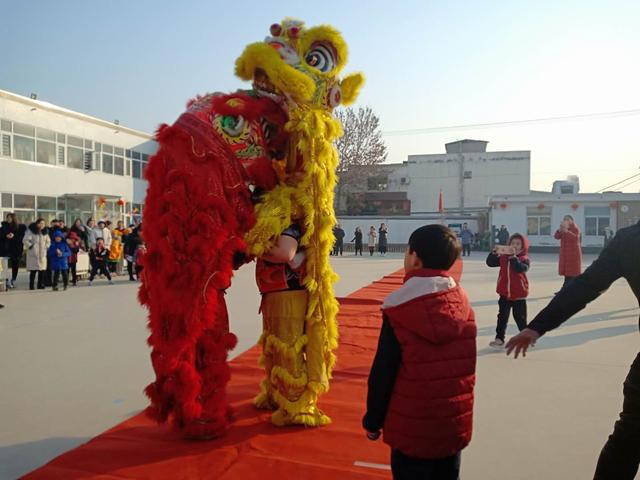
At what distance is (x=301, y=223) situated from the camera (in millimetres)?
3002

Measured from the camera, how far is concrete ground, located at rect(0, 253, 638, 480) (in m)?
2.78

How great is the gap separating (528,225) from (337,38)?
2198 cm

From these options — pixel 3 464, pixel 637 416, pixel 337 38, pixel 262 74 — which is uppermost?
pixel 337 38

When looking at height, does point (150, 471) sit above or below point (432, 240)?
below

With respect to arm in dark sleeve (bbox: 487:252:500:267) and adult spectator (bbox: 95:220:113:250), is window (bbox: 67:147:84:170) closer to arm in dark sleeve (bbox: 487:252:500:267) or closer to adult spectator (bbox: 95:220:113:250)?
adult spectator (bbox: 95:220:113:250)

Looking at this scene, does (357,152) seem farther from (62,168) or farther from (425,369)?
(425,369)

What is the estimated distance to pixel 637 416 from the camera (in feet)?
6.41

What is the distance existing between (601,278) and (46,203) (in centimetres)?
1835

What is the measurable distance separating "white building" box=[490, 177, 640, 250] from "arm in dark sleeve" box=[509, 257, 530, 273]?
18468mm

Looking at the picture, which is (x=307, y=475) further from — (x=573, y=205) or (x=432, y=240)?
(x=573, y=205)

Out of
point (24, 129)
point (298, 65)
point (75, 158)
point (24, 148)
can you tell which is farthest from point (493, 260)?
point (75, 158)

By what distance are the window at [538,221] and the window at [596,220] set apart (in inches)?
62.6

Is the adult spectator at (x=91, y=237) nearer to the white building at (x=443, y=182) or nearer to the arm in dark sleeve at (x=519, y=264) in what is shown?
the arm in dark sleeve at (x=519, y=264)

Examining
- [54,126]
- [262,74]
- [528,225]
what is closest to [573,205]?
[528,225]
